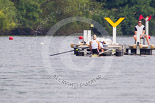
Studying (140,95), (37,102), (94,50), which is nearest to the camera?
(37,102)

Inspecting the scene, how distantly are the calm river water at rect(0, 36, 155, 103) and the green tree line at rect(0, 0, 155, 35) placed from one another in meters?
53.9

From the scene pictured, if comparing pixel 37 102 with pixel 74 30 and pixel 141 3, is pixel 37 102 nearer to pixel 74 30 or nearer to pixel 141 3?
pixel 74 30

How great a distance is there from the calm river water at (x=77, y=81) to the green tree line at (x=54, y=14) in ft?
177

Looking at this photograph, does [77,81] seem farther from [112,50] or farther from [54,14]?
[54,14]

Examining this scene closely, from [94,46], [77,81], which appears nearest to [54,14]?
[94,46]

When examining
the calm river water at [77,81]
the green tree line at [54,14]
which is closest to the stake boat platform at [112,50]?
the calm river water at [77,81]

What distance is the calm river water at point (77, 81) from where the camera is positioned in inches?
765

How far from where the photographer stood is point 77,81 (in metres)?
23.7

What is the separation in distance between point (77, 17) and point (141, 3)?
617 inches

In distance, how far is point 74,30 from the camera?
9575 cm

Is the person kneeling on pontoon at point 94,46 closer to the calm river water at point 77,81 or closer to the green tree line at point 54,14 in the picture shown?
the calm river water at point 77,81

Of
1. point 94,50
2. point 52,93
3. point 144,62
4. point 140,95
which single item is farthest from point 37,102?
point 94,50

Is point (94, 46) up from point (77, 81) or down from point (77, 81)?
up

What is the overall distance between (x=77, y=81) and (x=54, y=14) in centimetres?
7348
